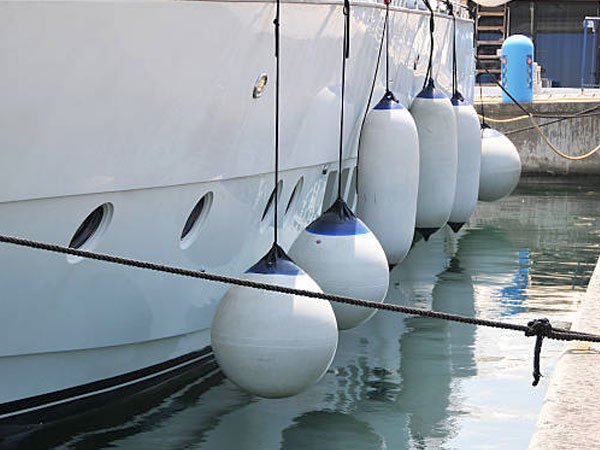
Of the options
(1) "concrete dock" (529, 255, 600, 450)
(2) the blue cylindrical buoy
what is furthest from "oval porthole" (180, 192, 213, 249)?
(2) the blue cylindrical buoy

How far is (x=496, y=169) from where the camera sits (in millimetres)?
13570

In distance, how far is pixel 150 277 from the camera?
264 inches

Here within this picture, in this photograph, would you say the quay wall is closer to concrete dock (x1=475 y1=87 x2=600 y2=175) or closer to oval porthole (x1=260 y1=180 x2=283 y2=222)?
concrete dock (x1=475 y1=87 x2=600 y2=175)

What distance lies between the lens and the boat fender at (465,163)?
11.7 meters

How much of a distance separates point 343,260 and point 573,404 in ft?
7.21

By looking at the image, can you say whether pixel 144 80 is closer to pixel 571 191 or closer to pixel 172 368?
pixel 172 368

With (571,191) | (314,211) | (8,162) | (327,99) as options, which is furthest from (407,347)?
(571,191)

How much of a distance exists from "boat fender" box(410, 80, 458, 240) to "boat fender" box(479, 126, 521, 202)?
3.01m

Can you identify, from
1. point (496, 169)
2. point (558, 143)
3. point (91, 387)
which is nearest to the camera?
point (91, 387)

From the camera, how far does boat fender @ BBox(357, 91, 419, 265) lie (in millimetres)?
8875

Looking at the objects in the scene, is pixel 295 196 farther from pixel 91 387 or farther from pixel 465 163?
pixel 465 163

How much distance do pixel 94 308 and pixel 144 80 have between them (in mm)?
1057

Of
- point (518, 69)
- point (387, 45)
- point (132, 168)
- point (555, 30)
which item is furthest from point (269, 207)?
point (555, 30)

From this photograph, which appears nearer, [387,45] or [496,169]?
[387,45]
